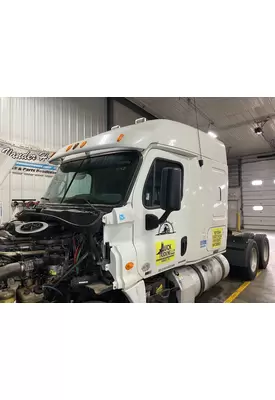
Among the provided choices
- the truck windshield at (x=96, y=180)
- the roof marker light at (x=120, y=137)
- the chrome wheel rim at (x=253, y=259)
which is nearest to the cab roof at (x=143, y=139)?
the roof marker light at (x=120, y=137)

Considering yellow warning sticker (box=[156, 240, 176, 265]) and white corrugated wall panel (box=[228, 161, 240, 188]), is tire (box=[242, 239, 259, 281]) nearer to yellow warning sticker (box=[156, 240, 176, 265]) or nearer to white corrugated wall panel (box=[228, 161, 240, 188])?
yellow warning sticker (box=[156, 240, 176, 265])

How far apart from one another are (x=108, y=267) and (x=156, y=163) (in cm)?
125

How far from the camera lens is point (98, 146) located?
2.67m

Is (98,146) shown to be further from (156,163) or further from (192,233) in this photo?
(192,233)

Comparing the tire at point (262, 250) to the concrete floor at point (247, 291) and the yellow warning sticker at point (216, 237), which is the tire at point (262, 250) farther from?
the yellow warning sticker at point (216, 237)

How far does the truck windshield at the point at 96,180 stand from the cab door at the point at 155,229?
0.17 meters

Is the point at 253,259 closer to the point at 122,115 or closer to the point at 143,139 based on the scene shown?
the point at 143,139

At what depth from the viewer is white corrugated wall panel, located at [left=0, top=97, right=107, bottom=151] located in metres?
4.82

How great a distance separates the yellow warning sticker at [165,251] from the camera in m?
2.62

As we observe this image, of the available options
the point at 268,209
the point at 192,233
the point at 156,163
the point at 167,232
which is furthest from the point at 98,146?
the point at 268,209

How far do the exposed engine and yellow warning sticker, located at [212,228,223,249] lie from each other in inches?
80.7

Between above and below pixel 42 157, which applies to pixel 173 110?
above

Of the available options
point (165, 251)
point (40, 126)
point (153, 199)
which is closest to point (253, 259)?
point (165, 251)

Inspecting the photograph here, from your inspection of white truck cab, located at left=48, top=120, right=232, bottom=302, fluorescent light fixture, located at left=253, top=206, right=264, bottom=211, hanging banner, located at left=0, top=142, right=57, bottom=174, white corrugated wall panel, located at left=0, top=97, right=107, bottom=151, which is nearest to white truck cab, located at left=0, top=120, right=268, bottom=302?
white truck cab, located at left=48, top=120, right=232, bottom=302
